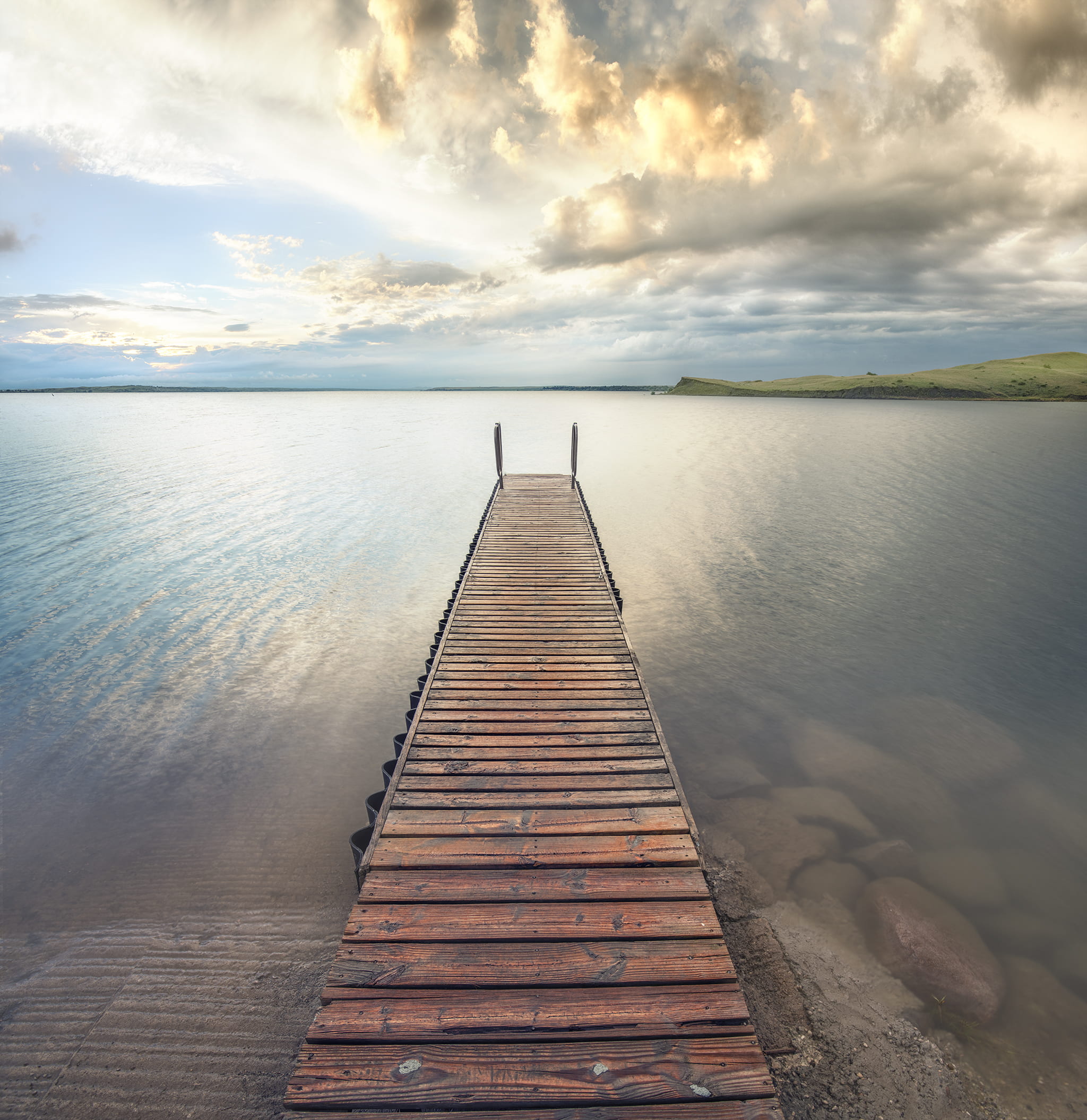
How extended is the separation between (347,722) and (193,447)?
51923 mm

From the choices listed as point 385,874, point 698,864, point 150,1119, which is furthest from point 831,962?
point 150,1119

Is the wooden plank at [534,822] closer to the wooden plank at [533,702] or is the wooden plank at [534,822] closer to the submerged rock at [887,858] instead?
the wooden plank at [533,702]

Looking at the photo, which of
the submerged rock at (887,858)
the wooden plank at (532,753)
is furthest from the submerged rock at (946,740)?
the wooden plank at (532,753)

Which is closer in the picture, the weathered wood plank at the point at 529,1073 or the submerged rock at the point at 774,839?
the weathered wood plank at the point at 529,1073

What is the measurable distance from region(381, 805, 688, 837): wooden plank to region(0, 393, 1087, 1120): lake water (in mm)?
1670

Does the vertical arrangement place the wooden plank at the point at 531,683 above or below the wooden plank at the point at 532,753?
below

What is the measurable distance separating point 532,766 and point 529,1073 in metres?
3.08

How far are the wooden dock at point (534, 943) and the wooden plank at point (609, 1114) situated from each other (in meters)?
0.01

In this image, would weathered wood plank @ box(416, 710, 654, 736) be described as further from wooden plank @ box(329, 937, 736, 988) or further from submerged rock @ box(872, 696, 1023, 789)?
submerged rock @ box(872, 696, 1023, 789)

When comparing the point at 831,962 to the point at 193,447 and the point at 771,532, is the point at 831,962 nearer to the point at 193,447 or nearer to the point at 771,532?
the point at 771,532

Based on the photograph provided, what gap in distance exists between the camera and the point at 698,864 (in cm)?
506

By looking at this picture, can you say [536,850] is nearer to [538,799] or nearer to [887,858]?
[538,799]

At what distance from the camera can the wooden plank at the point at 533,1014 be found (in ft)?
12.0

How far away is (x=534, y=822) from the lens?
5.58 metres
